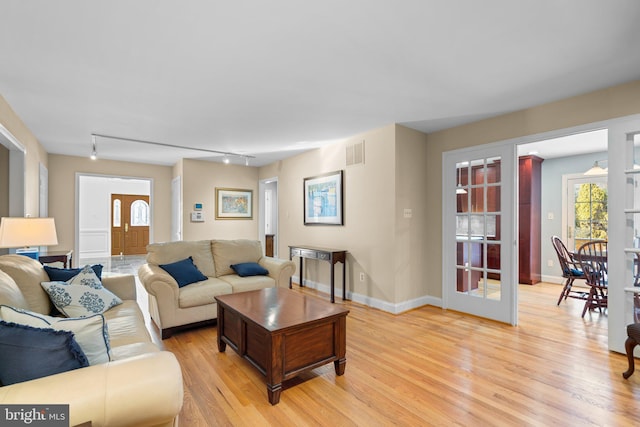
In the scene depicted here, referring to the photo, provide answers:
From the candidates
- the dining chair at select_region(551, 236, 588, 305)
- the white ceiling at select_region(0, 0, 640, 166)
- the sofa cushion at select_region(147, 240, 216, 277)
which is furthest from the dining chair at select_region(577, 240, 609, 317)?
the sofa cushion at select_region(147, 240, 216, 277)

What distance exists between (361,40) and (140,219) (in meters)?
10.3

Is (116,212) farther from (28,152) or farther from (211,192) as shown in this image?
(28,152)

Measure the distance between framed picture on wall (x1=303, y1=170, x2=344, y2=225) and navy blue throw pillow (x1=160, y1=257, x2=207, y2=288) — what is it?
6.80ft

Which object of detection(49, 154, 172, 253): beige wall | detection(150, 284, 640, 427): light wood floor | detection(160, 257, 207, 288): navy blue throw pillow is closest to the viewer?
detection(150, 284, 640, 427): light wood floor

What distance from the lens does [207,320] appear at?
11.3 feet

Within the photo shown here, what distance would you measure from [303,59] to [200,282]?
104 inches

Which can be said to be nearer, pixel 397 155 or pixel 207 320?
pixel 207 320

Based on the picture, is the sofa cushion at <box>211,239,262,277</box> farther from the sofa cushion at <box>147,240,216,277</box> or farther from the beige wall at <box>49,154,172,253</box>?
the beige wall at <box>49,154,172,253</box>

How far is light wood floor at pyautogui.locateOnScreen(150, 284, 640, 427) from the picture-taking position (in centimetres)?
193

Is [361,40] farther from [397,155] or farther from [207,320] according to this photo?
[207,320]

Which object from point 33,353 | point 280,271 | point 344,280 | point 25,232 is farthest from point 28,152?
point 344,280

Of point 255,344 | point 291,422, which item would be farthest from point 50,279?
point 291,422

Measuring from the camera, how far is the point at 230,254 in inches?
163

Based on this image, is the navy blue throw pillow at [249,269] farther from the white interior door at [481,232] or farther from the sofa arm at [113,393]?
the sofa arm at [113,393]
